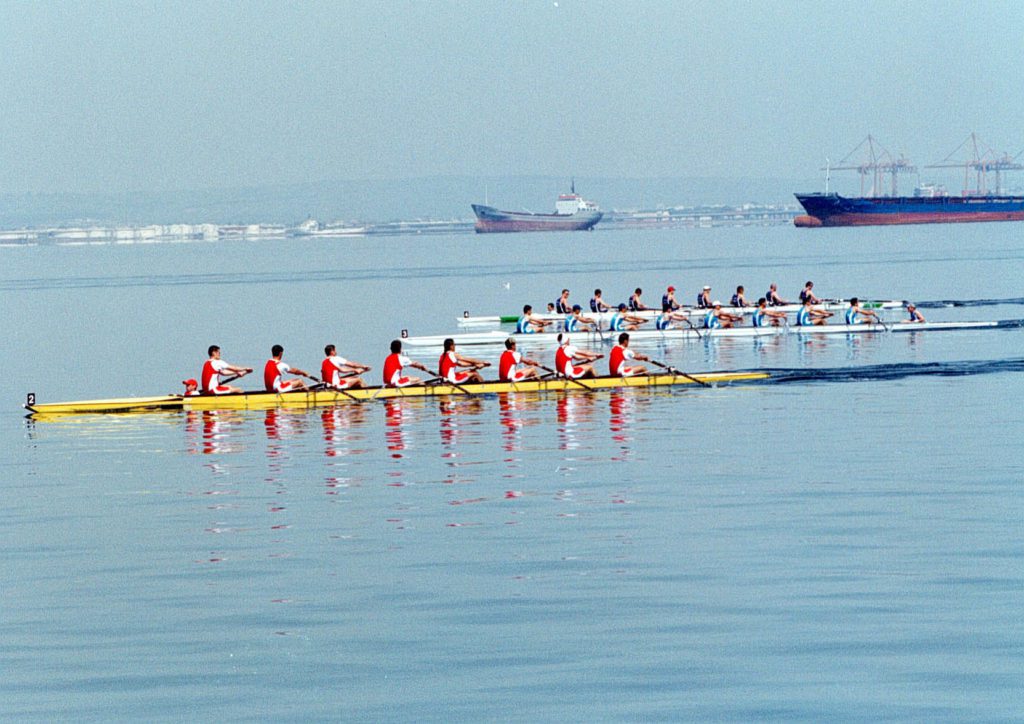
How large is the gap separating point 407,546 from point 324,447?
9.72 metres

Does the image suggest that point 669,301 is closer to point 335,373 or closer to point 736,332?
point 736,332

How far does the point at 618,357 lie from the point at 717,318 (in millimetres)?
18074

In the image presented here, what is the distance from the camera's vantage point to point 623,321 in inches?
2025

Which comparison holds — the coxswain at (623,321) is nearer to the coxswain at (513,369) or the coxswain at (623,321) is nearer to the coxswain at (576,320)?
the coxswain at (576,320)

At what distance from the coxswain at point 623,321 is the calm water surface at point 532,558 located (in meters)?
13.7

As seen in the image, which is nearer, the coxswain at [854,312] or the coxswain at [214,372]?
the coxswain at [214,372]

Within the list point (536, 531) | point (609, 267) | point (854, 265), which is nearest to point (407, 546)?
point (536, 531)

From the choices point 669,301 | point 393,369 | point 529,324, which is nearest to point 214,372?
point 393,369

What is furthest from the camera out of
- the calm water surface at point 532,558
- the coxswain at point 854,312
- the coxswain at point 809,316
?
the coxswain at point 809,316

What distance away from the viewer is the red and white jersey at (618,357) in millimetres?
34356

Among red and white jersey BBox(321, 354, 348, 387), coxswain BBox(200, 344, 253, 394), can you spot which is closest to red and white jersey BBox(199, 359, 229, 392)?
coxswain BBox(200, 344, 253, 394)

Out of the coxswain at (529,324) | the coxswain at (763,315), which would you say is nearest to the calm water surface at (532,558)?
the coxswain at (763,315)

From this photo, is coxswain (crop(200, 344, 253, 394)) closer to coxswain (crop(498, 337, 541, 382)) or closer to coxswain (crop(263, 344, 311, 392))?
coxswain (crop(263, 344, 311, 392))

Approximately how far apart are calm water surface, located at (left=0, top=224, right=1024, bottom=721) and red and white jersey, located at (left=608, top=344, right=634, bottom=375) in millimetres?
740
